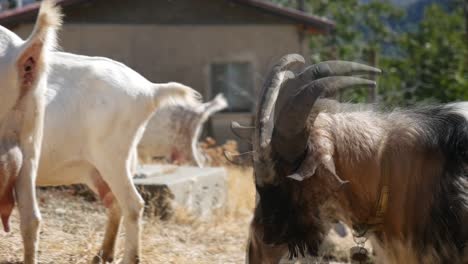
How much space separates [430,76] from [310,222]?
19024 mm

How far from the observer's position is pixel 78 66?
19.8 ft

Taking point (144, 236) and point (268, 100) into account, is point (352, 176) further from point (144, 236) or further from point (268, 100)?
point (144, 236)

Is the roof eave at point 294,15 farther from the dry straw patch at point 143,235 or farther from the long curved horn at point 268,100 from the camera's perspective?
the long curved horn at point 268,100

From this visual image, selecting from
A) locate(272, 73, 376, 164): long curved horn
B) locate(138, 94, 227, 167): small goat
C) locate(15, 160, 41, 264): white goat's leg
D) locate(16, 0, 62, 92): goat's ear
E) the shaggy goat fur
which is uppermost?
locate(16, 0, 62, 92): goat's ear

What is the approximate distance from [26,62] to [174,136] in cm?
966

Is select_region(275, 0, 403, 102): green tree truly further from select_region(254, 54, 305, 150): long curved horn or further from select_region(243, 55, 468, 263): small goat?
select_region(243, 55, 468, 263): small goat

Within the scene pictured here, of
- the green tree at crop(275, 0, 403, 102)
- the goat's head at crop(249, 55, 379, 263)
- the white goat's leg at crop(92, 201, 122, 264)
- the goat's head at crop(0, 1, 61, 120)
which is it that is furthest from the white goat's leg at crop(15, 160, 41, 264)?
the green tree at crop(275, 0, 403, 102)

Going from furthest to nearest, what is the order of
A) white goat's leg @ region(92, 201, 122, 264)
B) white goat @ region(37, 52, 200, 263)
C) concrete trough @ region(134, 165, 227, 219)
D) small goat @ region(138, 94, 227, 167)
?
small goat @ region(138, 94, 227, 167), concrete trough @ region(134, 165, 227, 219), white goat's leg @ region(92, 201, 122, 264), white goat @ region(37, 52, 200, 263)

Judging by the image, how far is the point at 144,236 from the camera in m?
7.19

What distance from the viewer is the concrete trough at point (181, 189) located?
8078 mm

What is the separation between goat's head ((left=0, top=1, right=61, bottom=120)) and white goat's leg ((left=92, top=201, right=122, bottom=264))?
1605 millimetres

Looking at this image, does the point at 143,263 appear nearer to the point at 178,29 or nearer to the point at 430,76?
the point at 178,29

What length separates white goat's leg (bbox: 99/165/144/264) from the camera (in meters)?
5.92

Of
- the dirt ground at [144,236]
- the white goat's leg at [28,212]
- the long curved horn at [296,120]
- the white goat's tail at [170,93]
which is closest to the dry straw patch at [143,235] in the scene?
the dirt ground at [144,236]
